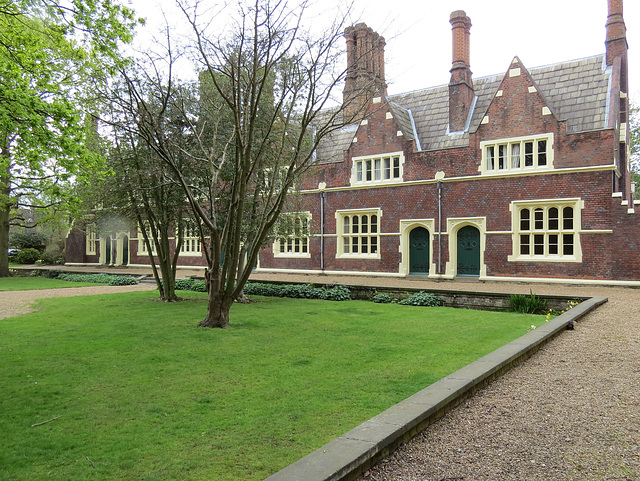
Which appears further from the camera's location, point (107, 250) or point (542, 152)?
point (107, 250)

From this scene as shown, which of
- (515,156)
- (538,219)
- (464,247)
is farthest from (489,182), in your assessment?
(464,247)

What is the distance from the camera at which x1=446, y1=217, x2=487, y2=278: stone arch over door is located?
19.5 metres

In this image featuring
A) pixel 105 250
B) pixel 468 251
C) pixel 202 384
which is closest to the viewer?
pixel 202 384

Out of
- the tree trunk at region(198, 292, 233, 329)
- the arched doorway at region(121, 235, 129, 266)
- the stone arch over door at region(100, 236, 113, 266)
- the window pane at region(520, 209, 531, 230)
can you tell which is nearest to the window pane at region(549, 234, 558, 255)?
the window pane at region(520, 209, 531, 230)

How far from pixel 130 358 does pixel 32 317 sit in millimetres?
5667

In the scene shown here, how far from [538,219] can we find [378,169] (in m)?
7.40

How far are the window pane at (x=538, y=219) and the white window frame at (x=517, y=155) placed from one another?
5.25 ft

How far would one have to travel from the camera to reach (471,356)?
6.67 m

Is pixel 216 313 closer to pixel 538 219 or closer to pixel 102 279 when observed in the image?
pixel 538 219

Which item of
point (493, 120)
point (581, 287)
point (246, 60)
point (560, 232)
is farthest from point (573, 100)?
point (246, 60)

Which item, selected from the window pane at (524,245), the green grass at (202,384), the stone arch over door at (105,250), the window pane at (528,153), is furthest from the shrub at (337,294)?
the stone arch over door at (105,250)

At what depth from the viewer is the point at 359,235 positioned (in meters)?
22.6

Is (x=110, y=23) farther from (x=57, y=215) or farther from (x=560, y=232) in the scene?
(x=57, y=215)

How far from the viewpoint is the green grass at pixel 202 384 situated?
3479 millimetres
